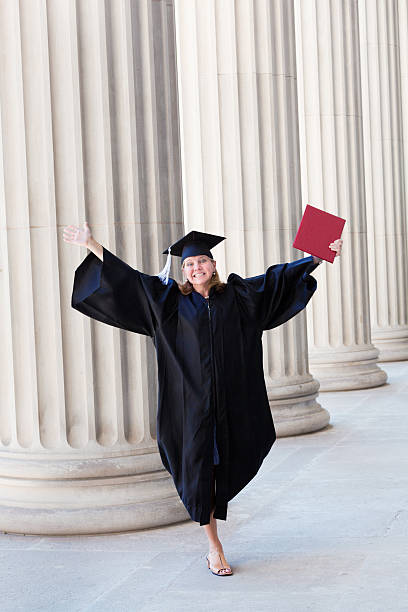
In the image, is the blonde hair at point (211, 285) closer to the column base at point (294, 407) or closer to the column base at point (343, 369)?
the column base at point (294, 407)

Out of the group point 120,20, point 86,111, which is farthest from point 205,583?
point 120,20

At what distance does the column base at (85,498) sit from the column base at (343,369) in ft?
30.6

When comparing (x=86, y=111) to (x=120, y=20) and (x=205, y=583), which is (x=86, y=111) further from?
(x=205, y=583)

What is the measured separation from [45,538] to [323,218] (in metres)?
3.64

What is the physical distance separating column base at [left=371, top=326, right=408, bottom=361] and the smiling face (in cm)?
1585

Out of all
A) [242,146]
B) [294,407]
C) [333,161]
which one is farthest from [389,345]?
[242,146]

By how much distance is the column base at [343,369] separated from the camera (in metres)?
A: 18.5

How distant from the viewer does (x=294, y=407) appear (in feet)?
47.0

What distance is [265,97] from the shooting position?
14336 millimetres

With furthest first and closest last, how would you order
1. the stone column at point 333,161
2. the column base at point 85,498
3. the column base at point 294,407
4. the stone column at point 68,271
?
1. the stone column at point 333,161
2. the column base at point 294,407
3. the stone column at point 68,271
4. the column base at point 85,498

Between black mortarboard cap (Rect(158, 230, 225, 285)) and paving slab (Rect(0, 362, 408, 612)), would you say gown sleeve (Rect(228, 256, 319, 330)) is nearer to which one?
black mortarboard cap (Rect(158, 230, 225, 285))

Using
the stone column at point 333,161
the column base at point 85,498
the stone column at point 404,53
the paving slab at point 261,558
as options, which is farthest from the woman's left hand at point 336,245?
the stone column at point 404,53

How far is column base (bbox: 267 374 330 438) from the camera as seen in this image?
46.2 ft

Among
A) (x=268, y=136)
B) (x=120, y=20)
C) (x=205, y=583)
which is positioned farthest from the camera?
(x=268, y=136)
